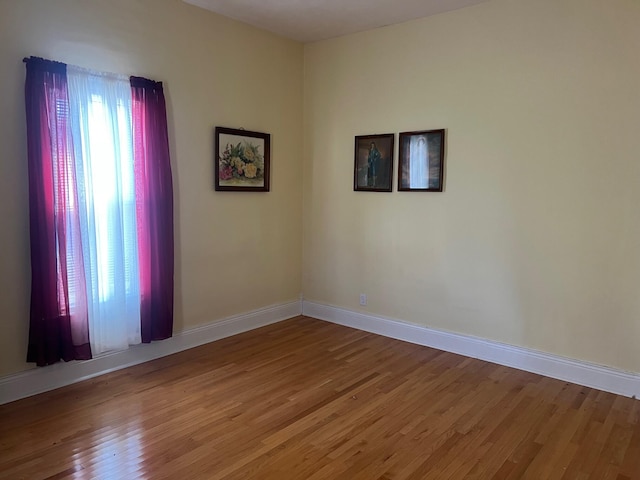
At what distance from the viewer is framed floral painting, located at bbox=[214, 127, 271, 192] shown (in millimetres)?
4145

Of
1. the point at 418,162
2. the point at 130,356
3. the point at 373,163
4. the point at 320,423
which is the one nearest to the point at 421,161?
the point at 418,162

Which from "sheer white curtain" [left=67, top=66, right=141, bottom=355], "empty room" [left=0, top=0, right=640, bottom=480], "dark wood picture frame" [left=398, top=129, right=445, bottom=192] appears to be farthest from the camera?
"dark wood picture frame" [left=398, top=129, right=445, bottom=192]

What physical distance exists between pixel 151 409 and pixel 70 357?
0.72 m

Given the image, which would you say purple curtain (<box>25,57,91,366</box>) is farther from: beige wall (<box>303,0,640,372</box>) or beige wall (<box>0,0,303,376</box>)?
beige wall (<box>303,0,640,372</box>)

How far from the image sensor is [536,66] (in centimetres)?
348

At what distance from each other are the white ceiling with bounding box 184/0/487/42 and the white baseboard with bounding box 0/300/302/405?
8.91ft

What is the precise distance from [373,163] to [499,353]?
6.59 feet

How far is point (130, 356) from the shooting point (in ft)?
11.9

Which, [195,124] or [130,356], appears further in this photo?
[195,124]

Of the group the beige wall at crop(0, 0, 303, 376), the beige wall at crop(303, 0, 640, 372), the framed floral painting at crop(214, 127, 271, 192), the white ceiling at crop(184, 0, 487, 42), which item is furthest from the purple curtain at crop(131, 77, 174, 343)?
the beige wall at crop(303, 0, 640, 372)

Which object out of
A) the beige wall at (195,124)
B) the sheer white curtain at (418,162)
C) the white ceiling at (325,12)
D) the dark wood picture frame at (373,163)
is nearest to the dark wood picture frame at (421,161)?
the sheer white curtain at (418,162)

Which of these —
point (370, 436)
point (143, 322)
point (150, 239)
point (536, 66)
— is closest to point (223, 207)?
point (150, 239)

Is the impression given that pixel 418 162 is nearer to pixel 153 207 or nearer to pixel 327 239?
pixel 327 239

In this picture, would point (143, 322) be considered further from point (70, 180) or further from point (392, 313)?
point (392, 313)
